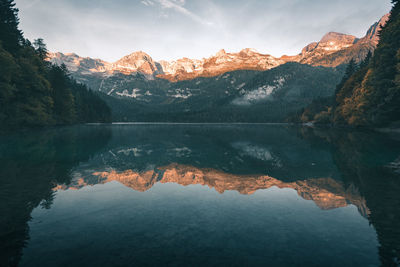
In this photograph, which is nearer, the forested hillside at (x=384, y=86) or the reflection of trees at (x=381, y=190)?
the reflection of trees at (x=381, y=190)

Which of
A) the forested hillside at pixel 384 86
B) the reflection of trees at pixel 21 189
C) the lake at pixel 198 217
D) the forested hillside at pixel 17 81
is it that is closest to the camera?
the lake at pixel 198 217

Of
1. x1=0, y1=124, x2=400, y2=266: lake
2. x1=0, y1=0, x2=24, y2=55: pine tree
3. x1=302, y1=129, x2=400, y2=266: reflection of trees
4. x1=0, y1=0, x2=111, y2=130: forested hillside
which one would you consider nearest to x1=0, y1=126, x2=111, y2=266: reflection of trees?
x1=0, y1=124, x2=400, y2=266: lake

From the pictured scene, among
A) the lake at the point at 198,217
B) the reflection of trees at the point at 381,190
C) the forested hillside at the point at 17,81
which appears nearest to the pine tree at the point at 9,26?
the forested hillside at the point at 17,81

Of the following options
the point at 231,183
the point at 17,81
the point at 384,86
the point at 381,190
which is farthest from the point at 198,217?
the point at 384,86

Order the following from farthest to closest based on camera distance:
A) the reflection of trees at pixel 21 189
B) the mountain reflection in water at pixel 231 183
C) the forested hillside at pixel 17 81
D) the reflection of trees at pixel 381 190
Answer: the forested hillside at pixel 17 81
the mountain reflection in water at pixel 231 183
the reflection of trees at pixel 381 190
the reflection of trees at pixel 21 189

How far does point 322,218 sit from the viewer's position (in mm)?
11680

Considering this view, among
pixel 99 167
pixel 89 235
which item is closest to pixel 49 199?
Answer: pixel 89 235

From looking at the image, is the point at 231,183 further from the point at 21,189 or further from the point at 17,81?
the point at 17,81

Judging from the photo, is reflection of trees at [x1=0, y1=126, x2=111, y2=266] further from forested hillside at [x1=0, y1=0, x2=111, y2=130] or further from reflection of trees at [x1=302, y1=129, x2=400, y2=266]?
forested hillside at [x1=0, y1=0, x2=111, y2=130]

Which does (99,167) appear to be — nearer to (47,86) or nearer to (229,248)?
(229,248)

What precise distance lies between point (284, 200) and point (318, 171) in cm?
1015

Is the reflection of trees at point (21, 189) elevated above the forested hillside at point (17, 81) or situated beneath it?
situated beneath

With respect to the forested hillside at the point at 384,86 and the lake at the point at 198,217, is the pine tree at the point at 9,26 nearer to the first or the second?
the lake at the point at 198,217

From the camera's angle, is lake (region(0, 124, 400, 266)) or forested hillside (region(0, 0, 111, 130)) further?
forested hillside (region(0, 0, 111, 130))
